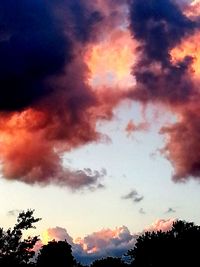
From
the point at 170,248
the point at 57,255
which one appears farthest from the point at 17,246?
the point at 57,255

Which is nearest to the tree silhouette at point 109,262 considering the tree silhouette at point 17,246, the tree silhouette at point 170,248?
the tree silhouette at point 170,248

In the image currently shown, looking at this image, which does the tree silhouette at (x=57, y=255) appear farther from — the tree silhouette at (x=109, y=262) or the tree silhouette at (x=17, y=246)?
the tree silhouette at (x=17, y=246)

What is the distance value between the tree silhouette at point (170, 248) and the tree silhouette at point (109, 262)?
38.1 m

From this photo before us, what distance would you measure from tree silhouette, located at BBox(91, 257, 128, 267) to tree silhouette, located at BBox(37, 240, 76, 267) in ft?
45.6

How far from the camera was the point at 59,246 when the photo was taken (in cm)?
11269

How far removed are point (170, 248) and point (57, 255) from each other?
3917 cm

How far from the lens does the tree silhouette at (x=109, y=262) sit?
404 feet

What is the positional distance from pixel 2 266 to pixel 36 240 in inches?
181

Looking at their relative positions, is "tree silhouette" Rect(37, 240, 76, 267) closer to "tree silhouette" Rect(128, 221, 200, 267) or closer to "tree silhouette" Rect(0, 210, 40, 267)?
"tree silhouette" Rect(128, 221, 200, 267)

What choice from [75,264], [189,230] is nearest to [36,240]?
[189,230]

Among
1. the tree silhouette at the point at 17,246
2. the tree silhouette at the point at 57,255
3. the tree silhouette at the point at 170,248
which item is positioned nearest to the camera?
the tree silhouette at the point at 17,246

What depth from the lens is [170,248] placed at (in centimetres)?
8131

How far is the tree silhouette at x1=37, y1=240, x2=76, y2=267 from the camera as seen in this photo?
4255 inches

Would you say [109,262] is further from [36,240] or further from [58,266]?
[36,240]
